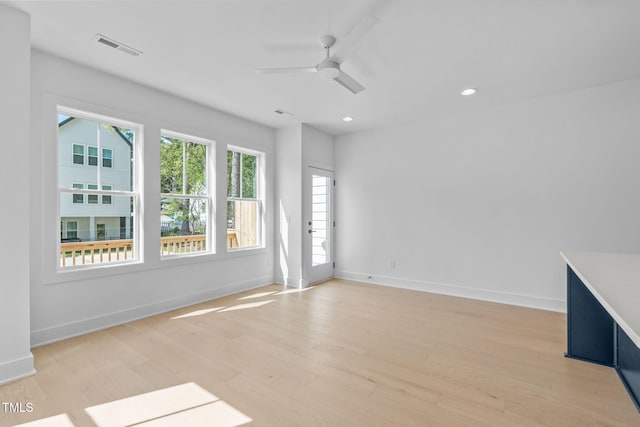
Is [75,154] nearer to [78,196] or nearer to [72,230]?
[78,196]

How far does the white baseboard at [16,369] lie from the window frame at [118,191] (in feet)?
2.87

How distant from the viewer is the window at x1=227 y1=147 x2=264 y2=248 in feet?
15.2

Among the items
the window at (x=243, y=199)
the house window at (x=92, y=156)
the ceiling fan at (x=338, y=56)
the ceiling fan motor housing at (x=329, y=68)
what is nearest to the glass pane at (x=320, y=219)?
the window at (x=243, y=199)

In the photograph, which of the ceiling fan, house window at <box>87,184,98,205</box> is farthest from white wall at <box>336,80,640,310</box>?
house window at <box>87,184,98,205</box>

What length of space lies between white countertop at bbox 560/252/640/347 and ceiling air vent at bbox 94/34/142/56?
3.70 meters

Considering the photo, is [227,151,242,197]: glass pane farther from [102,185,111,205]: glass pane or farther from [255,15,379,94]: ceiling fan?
[255,15,379,94]: ceiling fan

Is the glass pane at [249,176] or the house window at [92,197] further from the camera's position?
the glass pane at [249,176]

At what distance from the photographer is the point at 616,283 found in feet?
5.12

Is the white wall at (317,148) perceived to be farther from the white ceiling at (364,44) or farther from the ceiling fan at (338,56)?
the ceiling fan at (338,56)

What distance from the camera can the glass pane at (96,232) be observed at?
9.75 ft

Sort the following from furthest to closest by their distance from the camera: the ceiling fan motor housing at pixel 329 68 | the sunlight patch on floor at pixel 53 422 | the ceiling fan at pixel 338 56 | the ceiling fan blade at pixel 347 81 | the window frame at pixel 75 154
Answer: the window frame at pixel 75 154 → the ceiling fan blade at pixel 347 81 → the ceiling fan motor housing at pixel 329 68 → the ceiling fan at pixel 338 56 → the sunlight patch on floor at pixel 53 422

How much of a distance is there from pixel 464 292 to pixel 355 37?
3.78m

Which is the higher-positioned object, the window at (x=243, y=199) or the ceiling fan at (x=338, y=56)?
the ceiling fan at (x=338, y=56)

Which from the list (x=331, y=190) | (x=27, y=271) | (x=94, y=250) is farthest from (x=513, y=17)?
(x=94, y=250)
